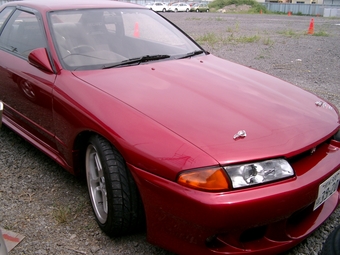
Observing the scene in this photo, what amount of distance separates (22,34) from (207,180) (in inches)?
96.8

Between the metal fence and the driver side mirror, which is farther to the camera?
the metal fence

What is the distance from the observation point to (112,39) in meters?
3.08

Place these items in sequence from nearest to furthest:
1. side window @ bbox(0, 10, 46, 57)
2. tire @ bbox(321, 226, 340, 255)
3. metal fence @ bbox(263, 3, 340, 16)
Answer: tire @ bbox(321, 226, 340, 255), side window @ bbox(0, 10, 46, 57), metal fence @ bbox(263, 3, 340, 16)

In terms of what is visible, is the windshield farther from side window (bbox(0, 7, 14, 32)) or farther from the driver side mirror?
side window (bbox(0, 7, 14, 32))

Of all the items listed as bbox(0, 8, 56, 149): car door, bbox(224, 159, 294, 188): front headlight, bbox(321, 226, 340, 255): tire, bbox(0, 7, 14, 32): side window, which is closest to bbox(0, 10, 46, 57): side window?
bbox(0, 8, 56, 149): car door

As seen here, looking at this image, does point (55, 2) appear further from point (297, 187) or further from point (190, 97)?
point (297, 187)

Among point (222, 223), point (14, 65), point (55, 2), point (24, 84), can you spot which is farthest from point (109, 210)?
point (55, 2)

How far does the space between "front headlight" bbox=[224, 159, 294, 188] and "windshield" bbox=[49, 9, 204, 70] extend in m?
1.42

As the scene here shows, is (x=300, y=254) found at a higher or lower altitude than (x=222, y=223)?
lower

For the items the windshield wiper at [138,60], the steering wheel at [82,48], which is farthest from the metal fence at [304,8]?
the steering wheel at [82,48]

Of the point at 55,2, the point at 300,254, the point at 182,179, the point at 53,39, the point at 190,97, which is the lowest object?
the point at 300,254

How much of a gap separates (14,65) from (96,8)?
86 cm

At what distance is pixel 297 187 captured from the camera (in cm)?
184

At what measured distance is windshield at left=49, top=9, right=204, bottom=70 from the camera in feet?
9.27
